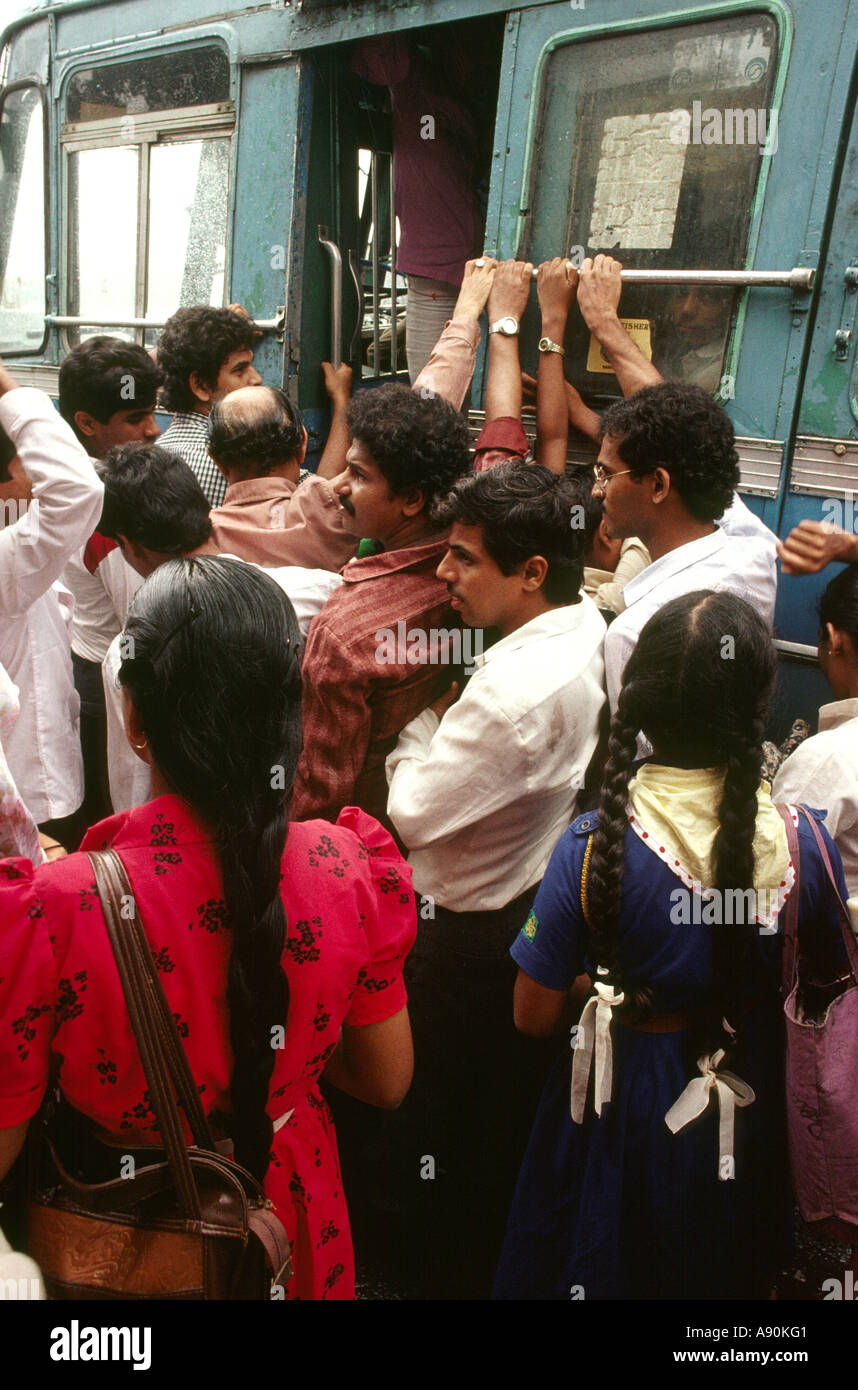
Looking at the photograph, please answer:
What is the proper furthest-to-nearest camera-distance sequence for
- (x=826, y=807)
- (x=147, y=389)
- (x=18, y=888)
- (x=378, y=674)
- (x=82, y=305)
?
1. (x=82, y=305)
2. (x=147, y=389)
3. (x=378, y=674)
4. (x=826, y=807)
5. (x=18, y=888)

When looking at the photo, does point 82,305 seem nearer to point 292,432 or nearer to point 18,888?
point 292,432

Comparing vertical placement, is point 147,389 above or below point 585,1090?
above

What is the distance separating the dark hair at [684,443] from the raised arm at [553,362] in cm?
65

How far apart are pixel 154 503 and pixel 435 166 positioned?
242 cm

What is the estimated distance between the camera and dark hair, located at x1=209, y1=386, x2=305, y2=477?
8.65 feet

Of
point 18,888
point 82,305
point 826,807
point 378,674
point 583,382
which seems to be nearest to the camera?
point 18,888

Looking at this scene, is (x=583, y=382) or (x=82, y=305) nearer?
(x=583, y=382)

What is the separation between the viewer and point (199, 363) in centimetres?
343

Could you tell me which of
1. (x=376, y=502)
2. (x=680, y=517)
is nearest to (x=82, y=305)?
(x=376, y=502)

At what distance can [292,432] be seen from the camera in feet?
8.84

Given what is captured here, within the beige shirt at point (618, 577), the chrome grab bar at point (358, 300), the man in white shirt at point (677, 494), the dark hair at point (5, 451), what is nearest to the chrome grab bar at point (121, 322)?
the chrome grab bar at point (358, 300)

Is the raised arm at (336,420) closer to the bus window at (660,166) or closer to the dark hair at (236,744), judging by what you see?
the bus window at (660,166)

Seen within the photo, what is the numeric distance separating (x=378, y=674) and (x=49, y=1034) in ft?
3.27

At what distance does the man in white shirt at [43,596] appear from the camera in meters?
2.06
